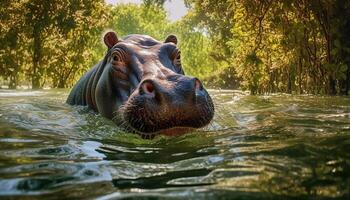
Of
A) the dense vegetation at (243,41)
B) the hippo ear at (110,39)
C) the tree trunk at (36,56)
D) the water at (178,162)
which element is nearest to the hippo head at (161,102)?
the water at (178,162)

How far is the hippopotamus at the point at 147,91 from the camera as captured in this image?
314 centimetres

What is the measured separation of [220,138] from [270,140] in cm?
41

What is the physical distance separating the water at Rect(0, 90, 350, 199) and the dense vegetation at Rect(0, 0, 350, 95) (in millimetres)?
5160

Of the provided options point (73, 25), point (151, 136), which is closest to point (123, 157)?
point (151, 136)

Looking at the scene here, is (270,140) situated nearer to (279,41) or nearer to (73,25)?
(279,41)

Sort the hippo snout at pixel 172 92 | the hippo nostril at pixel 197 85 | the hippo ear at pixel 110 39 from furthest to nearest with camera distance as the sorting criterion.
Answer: the hippo ear at pixel 110 39 < the hippo nostril at pixel 197 85 < the hippo snout at pixel 172 92

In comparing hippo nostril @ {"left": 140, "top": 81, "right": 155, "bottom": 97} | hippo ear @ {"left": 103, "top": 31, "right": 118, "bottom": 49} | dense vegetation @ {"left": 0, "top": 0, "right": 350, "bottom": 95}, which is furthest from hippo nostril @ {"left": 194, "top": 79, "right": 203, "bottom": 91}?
dense vegetation @ {"left": 0, "top": 0, "right": 350, "bottom": 95}

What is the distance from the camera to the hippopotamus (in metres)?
3.14

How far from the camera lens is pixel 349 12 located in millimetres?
8711

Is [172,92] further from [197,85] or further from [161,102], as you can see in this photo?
[197,85]

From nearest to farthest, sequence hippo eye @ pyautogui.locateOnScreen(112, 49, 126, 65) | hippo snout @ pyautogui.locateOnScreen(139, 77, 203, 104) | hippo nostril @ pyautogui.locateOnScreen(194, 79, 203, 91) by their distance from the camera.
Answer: hippo snout @ pyautogui.locateOnScreen(139, 77, 203, 104) → hippo nostril @ pyautogui.locateOnScreen(194, 79, 203, 91) → hippo eye @ pyautogui.locateOnScreen(112, 49, 126, 65)

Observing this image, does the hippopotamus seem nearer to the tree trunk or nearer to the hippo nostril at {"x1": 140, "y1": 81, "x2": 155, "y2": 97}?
the hippo nostril at {"x1": 140, "y1": 81, "x2": 155, "y2": 97}

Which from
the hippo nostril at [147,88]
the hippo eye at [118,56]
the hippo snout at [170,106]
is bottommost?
the hippo snout at [170,106]

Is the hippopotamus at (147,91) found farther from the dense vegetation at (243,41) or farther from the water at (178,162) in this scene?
the dense vegetation at (243,41)
